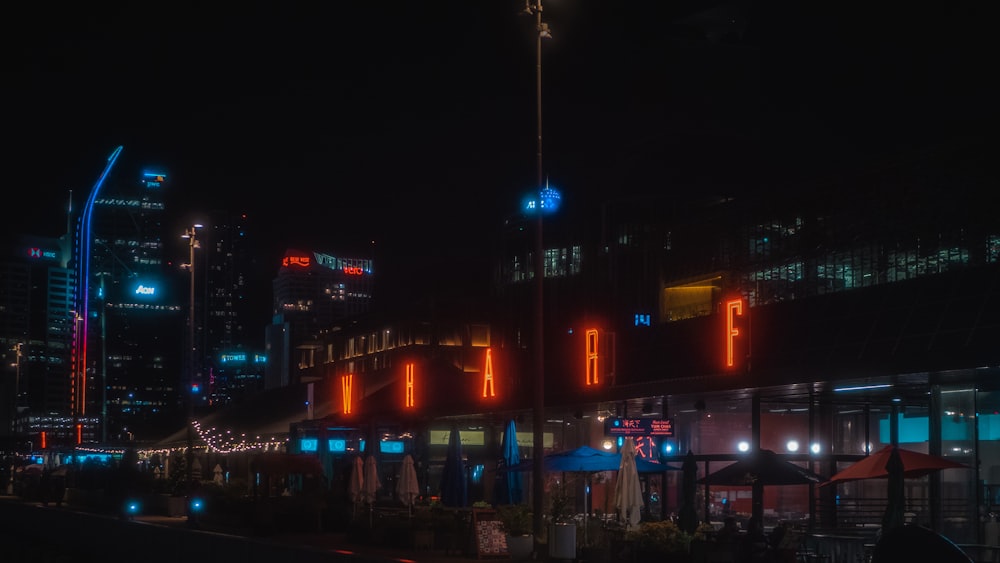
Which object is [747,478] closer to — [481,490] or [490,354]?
[490,354]

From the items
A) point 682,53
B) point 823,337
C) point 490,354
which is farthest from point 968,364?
point 682,53

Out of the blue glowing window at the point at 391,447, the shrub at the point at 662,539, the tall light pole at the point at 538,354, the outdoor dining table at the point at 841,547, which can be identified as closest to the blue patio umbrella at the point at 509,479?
the tall light pole at the point at 538,354

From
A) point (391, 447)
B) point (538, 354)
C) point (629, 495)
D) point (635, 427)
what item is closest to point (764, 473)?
point (629, 495)

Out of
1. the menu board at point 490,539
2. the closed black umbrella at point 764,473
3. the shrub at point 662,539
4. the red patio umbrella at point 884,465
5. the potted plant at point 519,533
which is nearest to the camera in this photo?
the shrub at point 662,539

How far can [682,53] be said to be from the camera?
11744 cm

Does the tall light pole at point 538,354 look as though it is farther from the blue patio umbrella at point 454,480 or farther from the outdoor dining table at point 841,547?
the blue patio umbrella at point 454,480

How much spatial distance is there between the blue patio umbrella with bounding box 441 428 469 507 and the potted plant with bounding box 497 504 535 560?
11.6 metres

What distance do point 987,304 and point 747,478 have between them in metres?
6.87

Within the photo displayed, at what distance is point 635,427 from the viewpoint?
3309 cm

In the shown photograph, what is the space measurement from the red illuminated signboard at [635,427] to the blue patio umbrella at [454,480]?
7.53 metres

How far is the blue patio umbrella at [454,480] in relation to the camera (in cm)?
3862

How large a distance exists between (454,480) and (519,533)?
12.7 metres

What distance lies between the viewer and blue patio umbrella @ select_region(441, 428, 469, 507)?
127 feet

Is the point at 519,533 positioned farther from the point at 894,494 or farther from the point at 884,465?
the point at 894,494
